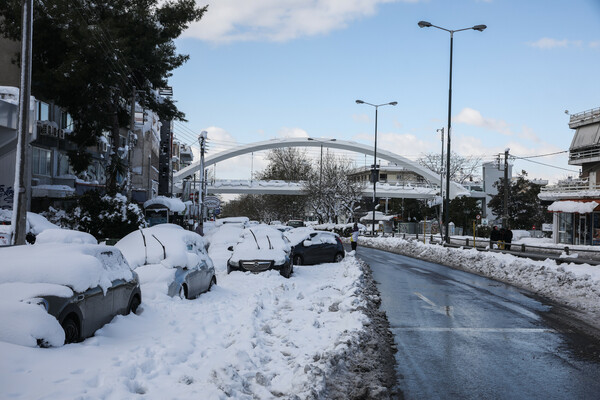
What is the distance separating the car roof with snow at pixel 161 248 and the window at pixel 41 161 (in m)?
20.0

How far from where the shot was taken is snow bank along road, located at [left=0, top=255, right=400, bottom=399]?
4.86 meters

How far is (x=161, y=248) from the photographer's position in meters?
11.4

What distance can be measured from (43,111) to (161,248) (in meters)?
22.1

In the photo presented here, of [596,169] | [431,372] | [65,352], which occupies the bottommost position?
[431,372]

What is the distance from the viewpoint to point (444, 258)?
27.7 m

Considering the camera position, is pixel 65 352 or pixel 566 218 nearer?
pixel 65 352

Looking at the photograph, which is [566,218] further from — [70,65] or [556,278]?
[70,65]

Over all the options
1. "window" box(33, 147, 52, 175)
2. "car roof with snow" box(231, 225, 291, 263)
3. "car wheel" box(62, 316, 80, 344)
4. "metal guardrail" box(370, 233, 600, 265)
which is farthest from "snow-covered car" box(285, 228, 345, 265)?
"car wheel" box(62, 316, 80, 344)

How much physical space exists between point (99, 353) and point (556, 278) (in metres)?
14.3

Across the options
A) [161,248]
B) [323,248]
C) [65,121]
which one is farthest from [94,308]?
[65,121]

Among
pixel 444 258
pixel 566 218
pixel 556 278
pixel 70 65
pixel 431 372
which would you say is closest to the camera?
pixel 431 372

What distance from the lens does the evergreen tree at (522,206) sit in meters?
65.1

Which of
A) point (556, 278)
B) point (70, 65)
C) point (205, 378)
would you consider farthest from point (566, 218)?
point (205, 378)

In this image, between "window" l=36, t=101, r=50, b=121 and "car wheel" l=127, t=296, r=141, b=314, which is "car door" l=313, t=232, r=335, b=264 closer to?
"car wheel" l=127, t=296, r=141, b=314
